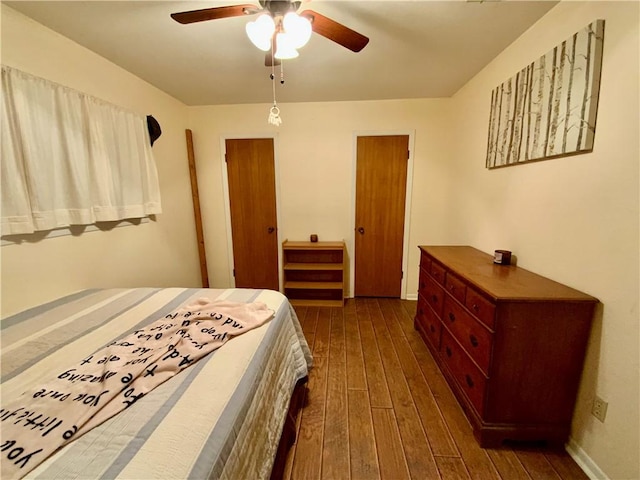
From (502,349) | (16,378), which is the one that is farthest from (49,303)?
(502,349)

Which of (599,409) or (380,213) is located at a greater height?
(380,213)

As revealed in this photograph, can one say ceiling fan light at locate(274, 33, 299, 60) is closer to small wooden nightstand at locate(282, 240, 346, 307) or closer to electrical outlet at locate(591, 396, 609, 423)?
small wooden nightstand at locate(282, 240, 346, 307)

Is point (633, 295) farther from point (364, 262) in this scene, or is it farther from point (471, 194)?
point (364, 262)

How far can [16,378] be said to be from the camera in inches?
36.8

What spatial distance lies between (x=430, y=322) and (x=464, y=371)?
614mm

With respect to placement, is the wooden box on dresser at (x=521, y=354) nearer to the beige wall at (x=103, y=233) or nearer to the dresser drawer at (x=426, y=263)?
the dresser drawer at (x=426, y=263)

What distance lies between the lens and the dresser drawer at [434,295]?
2016 millimetres

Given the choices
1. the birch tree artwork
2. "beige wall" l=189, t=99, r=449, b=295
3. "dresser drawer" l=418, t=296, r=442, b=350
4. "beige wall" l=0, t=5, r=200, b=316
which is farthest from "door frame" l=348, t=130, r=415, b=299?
"beige wall" l=0, t=5, r=200, b=316

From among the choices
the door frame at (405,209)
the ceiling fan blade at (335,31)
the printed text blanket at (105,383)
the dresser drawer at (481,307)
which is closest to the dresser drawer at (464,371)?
the dresser drawer at (481,307)

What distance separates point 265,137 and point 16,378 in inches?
115

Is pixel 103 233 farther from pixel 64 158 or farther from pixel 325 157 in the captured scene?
pixel 325 157

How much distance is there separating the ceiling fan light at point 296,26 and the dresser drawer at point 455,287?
168cm

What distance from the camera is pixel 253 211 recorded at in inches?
133

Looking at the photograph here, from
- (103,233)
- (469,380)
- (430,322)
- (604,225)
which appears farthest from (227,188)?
(604,225)
